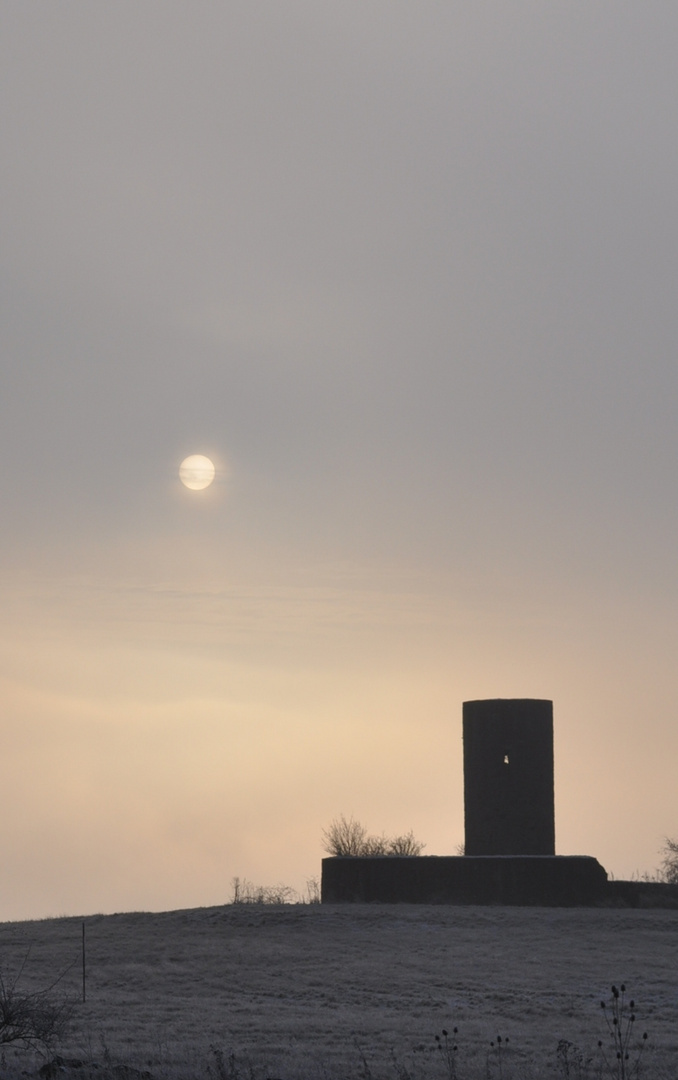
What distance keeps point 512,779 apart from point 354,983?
11151 mm

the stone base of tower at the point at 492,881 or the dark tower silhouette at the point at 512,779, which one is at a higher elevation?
the dark tower silhouette at the point at 512,779

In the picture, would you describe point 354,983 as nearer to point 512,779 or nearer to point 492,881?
point 492,881

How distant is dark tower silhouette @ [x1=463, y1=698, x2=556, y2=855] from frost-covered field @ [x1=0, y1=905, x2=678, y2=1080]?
3153 millimetres

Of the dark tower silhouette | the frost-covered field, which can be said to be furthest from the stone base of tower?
the dark tower silhouette

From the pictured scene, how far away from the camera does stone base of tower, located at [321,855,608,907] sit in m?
30.5

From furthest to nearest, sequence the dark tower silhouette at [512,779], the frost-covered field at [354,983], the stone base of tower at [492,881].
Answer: the dark tower silhouette at [512,779]
the stone base of tower at [492,881]
the frost-covered field at [354,983]

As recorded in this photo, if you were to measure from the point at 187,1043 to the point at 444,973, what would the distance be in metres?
7.08

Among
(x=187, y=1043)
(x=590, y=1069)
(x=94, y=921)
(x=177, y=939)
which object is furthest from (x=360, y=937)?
(x=590, y=1069)

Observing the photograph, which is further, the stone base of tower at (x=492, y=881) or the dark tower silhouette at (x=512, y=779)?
the dark tower silhouette at (x=512, y=779)

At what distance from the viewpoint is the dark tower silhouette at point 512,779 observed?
107 ft

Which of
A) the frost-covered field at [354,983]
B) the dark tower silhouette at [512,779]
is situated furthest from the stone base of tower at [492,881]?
the dark tower silhouette at [512,779]

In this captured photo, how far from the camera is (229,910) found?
29.6 m

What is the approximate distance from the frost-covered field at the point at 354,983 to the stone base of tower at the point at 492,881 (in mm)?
952

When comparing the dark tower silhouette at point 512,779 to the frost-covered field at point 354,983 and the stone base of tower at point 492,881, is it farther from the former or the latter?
the frost-covered field at point 354,983
